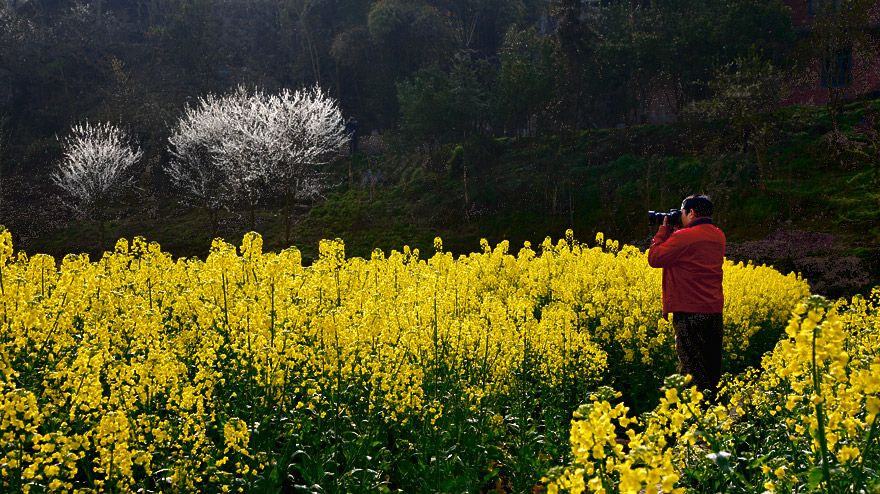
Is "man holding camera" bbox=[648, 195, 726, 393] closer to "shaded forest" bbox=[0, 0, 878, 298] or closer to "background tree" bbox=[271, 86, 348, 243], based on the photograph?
"shaded forest" bbox=[0, 0, 878, 298]

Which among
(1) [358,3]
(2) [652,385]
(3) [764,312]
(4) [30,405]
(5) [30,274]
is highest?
(1) [358,3]

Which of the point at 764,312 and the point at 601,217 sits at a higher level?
the point at 601,217

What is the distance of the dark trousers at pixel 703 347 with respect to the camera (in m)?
6.43

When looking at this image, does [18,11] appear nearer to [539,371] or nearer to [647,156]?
[647,156]

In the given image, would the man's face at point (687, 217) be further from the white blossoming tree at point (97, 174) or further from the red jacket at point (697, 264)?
the white blossoming tree at point (97, 174)

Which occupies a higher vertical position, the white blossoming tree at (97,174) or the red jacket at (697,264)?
the white blossoming tree at (97,174)

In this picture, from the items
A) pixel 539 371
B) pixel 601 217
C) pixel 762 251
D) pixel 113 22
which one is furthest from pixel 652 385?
pixel 113 22

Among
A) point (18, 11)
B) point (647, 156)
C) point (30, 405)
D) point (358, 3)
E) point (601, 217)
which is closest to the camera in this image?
point (30, 405)

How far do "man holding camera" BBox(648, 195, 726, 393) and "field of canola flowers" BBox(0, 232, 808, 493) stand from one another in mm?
1032

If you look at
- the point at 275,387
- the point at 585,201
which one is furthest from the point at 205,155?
the point at 275,387

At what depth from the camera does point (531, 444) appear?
18.0 ft

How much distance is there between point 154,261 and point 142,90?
125 feet

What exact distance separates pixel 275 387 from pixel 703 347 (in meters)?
4.79

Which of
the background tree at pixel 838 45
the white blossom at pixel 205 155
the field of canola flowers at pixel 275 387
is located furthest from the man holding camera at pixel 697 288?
the white blossom at pixel 205 155
